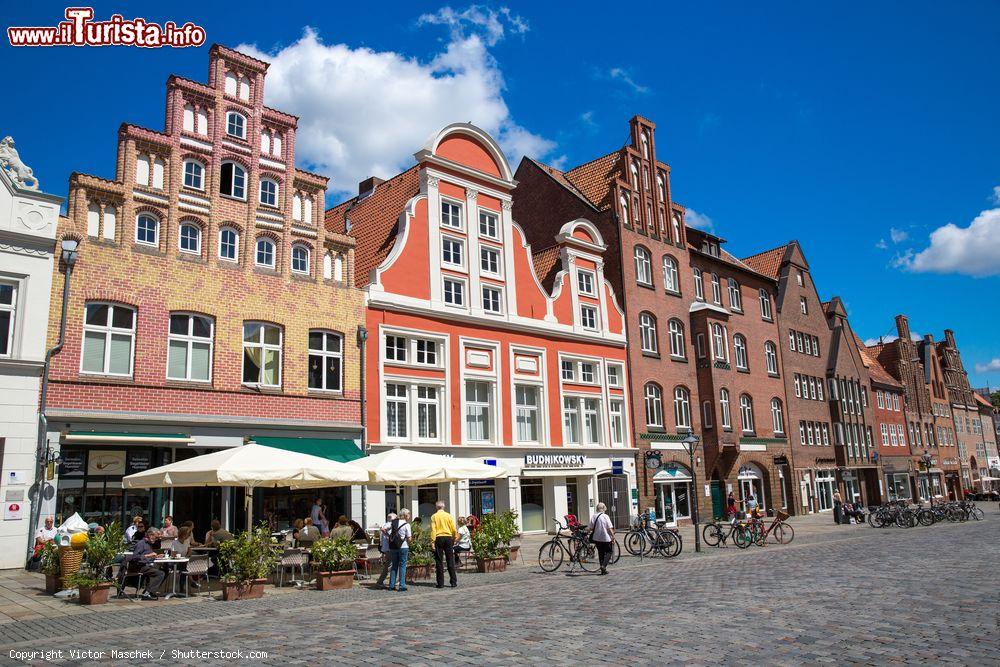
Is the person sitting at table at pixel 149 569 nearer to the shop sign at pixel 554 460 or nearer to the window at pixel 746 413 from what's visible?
the shop sign at pixel 554 460

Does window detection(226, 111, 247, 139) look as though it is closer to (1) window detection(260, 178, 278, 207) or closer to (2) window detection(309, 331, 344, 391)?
(1) window detection(260, 178, 278, 207)

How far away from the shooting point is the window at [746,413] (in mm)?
42156

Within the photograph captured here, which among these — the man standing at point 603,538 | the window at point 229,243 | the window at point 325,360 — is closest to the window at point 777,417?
the window at point 325,360

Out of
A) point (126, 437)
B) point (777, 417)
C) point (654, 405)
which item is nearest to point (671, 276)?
point (654, 405)

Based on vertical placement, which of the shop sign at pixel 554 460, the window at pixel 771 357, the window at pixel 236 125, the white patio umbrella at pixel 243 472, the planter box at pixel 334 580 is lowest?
the planter box at pixel 334 580

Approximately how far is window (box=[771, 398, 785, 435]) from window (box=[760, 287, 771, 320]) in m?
5.24

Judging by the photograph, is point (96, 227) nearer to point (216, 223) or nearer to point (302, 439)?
point (216, 223)

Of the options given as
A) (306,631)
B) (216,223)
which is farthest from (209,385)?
(306,631)

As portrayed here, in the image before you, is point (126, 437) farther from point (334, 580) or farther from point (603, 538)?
point (603, 538)

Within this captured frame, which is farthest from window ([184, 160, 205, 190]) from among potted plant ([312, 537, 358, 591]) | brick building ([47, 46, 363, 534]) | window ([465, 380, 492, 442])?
potted plant ([312, 537, 358, 591])

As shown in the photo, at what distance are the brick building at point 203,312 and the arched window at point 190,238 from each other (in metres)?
0.04

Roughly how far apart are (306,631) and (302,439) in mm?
13373

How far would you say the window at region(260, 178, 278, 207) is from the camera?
24406 millimetres

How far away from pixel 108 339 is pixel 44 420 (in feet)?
8.83
